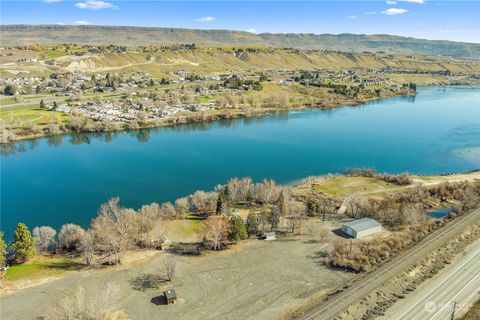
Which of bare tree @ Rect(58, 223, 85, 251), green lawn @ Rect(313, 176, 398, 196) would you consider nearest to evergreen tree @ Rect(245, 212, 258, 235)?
bare tree @ Rect(58, 223, 85, 251)

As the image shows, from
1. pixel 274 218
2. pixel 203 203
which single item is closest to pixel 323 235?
pixel 274 218

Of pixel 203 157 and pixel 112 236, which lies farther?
pixel 203 157

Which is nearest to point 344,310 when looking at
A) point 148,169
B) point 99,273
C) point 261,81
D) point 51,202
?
point 99,273

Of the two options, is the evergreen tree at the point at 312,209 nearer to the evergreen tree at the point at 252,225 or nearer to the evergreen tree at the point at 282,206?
the evergreen tree at the point at 282,206

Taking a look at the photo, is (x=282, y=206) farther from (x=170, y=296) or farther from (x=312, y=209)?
(x=170, y=296)

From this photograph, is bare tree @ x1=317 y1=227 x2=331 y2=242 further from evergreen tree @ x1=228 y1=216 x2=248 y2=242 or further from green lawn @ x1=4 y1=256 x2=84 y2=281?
green lawn @ x1=4 y1=256 x2=84 y2=281

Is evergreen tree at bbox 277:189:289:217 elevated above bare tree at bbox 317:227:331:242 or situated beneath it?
elevated above
